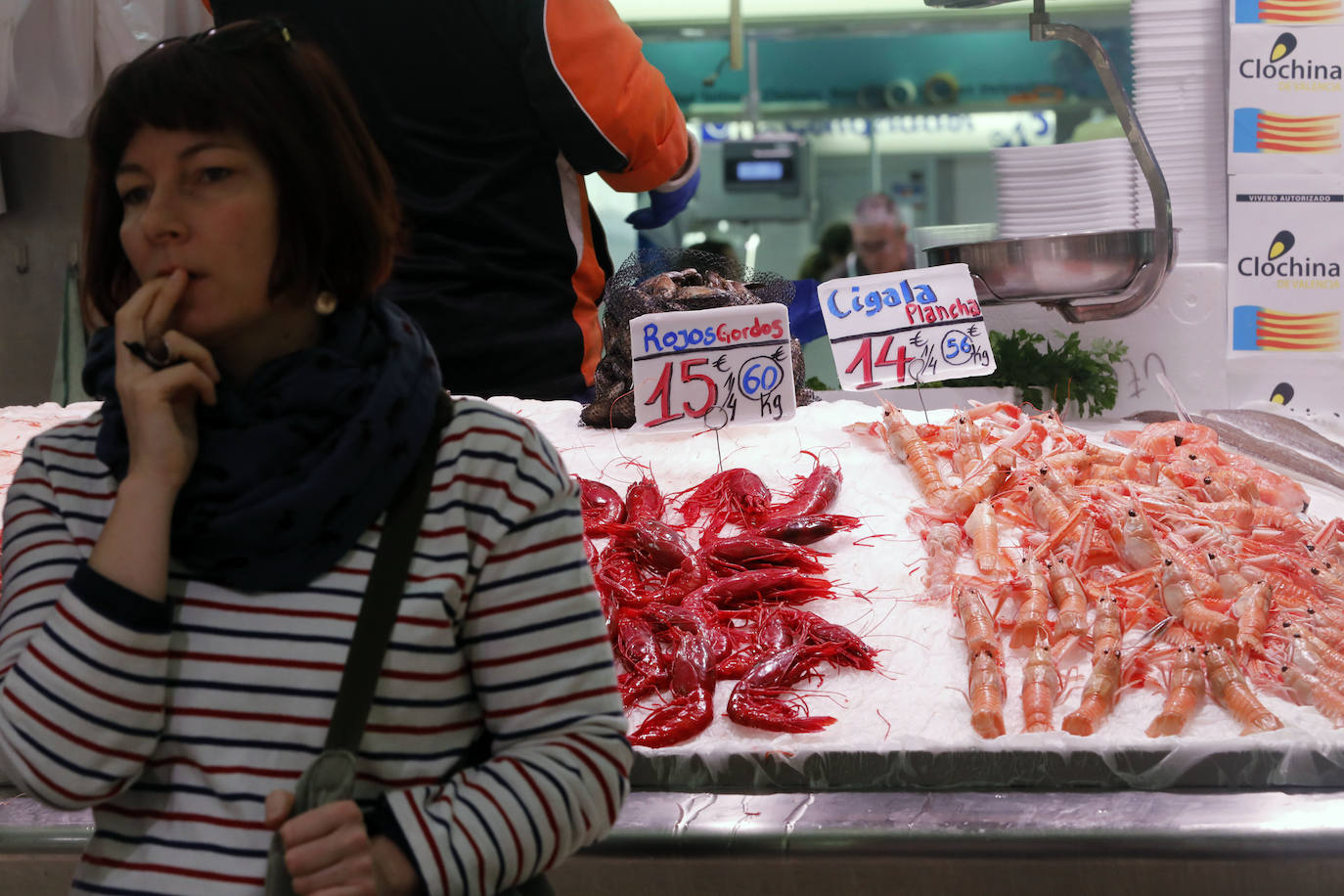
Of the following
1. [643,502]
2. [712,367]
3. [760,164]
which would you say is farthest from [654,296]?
[760,164]

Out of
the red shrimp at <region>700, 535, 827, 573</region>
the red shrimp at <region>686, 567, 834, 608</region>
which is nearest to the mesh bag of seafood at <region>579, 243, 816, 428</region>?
the red shrimp at <region>700, 535, 827, 573</region>

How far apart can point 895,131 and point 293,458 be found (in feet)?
27.0

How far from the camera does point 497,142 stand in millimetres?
2469

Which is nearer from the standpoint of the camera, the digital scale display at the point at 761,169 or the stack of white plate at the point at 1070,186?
the stack of white plate at the point at 1070,186

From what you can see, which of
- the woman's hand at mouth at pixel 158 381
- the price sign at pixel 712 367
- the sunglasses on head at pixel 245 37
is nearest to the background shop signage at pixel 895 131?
the price sign at pixel 712 367

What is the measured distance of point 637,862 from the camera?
1.52 meters

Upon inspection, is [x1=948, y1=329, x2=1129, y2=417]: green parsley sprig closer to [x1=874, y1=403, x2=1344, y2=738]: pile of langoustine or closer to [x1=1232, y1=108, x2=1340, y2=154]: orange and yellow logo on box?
[x1=874, y1=403, x2=1344, y2=738]: pile of langoustine

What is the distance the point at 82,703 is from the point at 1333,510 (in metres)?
2.35

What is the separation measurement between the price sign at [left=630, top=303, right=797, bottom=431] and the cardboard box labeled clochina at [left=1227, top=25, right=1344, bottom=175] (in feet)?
5.72

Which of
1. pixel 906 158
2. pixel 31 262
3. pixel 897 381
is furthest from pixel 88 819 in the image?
pixel 906 158

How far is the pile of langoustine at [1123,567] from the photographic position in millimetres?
1731

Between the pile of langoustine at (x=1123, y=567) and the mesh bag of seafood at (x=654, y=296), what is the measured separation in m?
0.42

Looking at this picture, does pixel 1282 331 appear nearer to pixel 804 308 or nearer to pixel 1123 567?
pixel 804 308

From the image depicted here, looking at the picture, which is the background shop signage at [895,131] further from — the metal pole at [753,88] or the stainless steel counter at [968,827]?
the stainless steel counter at [968,827]
